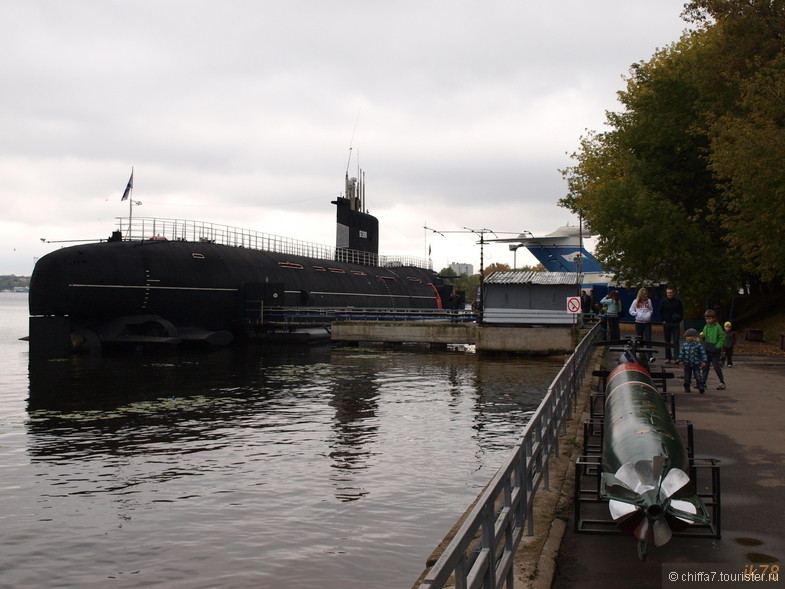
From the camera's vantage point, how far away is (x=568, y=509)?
33.0 feet

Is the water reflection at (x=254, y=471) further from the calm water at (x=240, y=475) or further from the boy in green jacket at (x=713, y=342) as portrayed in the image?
the boy in green jacket at (x=713, y=342)

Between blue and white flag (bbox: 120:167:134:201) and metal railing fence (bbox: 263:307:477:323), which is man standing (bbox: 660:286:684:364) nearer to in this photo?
metal railing fence (bbox: 263:307:477:323)

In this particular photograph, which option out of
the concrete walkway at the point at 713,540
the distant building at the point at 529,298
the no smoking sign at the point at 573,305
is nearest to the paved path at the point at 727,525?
the concrete walkway at the point at 713,540

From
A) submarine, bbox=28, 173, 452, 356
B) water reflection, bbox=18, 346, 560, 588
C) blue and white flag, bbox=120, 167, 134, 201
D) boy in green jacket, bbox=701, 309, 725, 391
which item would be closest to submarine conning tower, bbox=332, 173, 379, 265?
submarine, bbox=28, 173, 452, 356

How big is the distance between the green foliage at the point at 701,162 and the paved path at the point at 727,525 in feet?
59.6

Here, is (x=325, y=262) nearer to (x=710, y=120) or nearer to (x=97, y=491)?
(x=710, y=120)

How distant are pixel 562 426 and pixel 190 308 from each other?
3326 cm

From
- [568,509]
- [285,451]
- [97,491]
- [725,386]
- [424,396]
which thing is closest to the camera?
[568,509]

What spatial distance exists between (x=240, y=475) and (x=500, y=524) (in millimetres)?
8865

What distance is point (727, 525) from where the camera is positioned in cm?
930

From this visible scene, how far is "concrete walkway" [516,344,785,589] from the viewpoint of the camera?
25.4 ft

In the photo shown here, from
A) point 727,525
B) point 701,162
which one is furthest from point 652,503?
point 701,162

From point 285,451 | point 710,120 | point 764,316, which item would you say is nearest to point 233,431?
point 285,451

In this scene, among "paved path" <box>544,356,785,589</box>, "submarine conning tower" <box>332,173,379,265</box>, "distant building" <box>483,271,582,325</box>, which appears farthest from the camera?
"submarine conning tower" <box>332,173,379,265</box>
